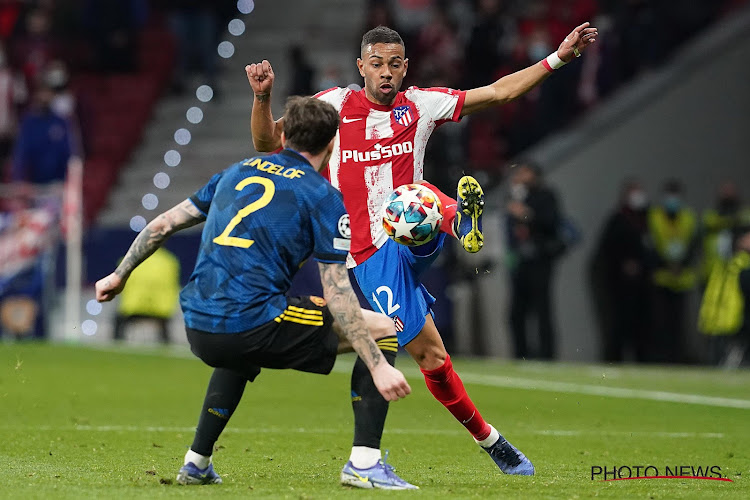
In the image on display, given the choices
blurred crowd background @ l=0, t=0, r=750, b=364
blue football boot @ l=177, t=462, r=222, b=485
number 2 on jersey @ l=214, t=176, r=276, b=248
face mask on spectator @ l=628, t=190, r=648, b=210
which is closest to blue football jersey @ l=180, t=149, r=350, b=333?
number 2 on jersey @ l=214, t=176, r=276, b=248

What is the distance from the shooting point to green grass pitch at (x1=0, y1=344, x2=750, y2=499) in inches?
256

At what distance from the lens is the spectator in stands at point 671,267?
1741 cm

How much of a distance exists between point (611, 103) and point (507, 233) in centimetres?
291

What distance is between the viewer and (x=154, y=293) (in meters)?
18.8

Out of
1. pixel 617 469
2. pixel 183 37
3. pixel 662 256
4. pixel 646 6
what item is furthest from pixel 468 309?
pixel 617 469

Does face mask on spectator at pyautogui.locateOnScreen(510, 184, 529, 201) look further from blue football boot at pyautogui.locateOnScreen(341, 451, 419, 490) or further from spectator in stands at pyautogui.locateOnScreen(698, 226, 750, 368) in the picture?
blue football boot at pyautogui.locateOnScreen(341, 451, 419, 490)

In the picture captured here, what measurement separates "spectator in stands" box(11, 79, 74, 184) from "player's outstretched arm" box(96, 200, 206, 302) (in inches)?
532

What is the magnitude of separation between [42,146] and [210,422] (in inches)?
547

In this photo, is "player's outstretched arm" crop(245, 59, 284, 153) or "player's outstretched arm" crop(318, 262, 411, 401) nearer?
"player's outstretched arm" crop(318, 262, 411, 401)

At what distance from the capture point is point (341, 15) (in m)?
24.8

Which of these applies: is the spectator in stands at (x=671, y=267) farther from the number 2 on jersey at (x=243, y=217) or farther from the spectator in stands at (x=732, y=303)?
the number 2 on jersey at (x=243, y=217)

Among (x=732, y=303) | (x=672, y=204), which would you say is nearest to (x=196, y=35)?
(x=672, y=204)

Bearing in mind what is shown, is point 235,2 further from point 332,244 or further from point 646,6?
point 332,244

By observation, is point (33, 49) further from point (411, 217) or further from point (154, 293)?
point (411, 217)
